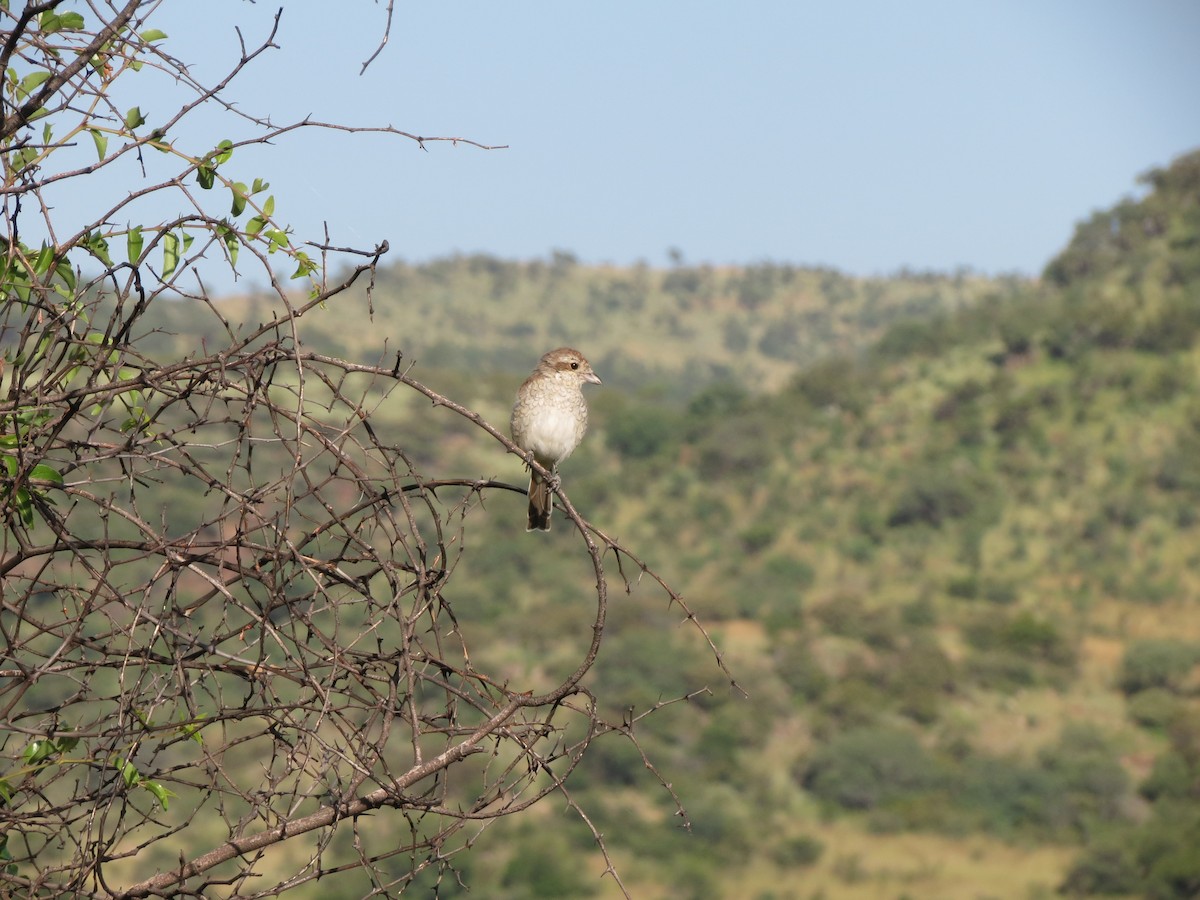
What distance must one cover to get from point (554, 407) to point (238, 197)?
2794 millimetres

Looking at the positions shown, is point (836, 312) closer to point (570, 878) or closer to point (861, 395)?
point (861, 395)

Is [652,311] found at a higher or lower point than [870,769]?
→ higher

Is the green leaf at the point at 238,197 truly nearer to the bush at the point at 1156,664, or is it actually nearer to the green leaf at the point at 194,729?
the green leaf at the point at 194,729

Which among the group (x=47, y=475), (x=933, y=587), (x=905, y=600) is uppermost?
(x=47, y=475)

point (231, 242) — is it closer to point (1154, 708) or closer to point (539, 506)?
point (539, 506)

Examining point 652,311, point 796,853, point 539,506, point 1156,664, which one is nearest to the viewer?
point 539,506

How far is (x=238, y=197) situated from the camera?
3.13m

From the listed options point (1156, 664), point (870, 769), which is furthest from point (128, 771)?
point (1156, 664)

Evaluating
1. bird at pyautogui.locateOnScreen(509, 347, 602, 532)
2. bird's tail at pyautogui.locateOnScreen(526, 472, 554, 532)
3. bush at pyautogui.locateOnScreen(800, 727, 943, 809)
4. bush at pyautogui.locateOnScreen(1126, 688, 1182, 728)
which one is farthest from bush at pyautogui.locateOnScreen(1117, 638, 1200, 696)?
bird's tail at pyautogui.locateOnScreen(526, 472, 554, 532)

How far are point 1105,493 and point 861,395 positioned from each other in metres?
9.98

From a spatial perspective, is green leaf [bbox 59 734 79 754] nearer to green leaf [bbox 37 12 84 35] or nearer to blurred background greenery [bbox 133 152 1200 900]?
green leaf [bbox 37 12 84 35]

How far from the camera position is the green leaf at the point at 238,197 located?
3.11 m

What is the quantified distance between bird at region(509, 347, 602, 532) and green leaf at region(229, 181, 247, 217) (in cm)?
268

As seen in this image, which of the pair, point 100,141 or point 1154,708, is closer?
point 100,141
